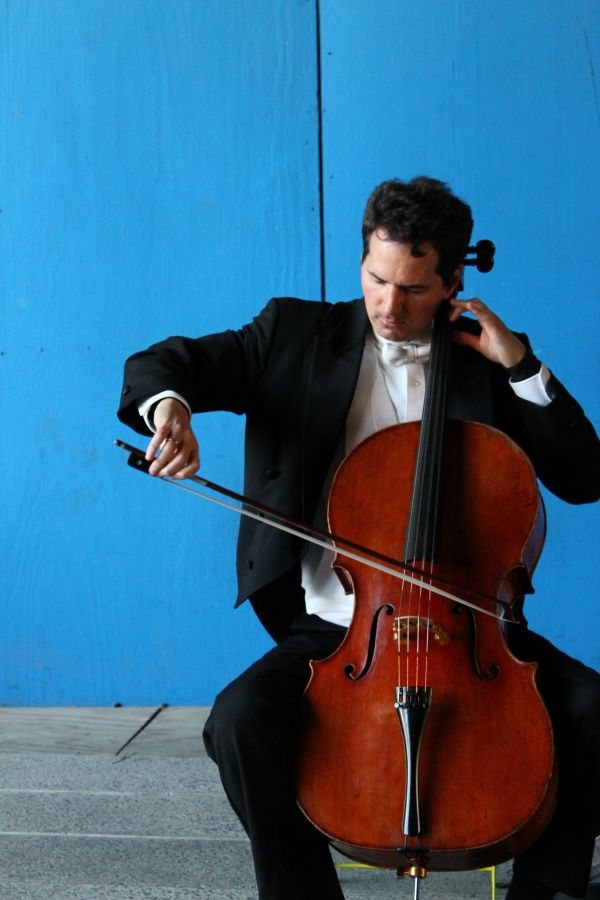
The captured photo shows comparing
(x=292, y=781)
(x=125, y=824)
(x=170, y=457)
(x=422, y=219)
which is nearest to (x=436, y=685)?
(x=292, y=781)

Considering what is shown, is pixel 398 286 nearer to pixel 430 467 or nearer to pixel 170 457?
pixel 430 467

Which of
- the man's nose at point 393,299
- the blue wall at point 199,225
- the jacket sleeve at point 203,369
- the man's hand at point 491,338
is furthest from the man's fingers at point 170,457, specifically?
the blue wall at point 199,225

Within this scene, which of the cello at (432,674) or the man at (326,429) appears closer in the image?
the cello at (432,674)

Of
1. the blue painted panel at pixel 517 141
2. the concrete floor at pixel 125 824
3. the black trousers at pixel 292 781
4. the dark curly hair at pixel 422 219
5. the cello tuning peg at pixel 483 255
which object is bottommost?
the concrete floor at pixel 125 824

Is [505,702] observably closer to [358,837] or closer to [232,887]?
[358,837]

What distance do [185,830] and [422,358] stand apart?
3.24ft

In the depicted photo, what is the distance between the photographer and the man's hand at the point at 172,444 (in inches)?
55.3

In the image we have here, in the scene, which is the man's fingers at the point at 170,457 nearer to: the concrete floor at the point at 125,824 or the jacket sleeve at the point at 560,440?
the jacket sleeve at the point at 560,440

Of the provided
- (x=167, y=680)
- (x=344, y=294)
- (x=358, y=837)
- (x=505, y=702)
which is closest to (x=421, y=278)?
(x=505, y=702)

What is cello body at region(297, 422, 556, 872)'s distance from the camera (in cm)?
126

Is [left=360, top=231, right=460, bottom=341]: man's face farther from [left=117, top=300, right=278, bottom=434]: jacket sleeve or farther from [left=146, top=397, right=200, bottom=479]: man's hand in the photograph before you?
[left=146, top=397, right=200, bottom=479]: man's hand

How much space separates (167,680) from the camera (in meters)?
2.66

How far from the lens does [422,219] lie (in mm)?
1580

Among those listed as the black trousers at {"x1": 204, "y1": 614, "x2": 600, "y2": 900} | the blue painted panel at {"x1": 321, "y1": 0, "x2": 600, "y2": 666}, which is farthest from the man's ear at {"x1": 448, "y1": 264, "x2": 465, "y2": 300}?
the blue painted panel at {"x1": 321, "y1": 0, "x2": 600, "y2": 666}
